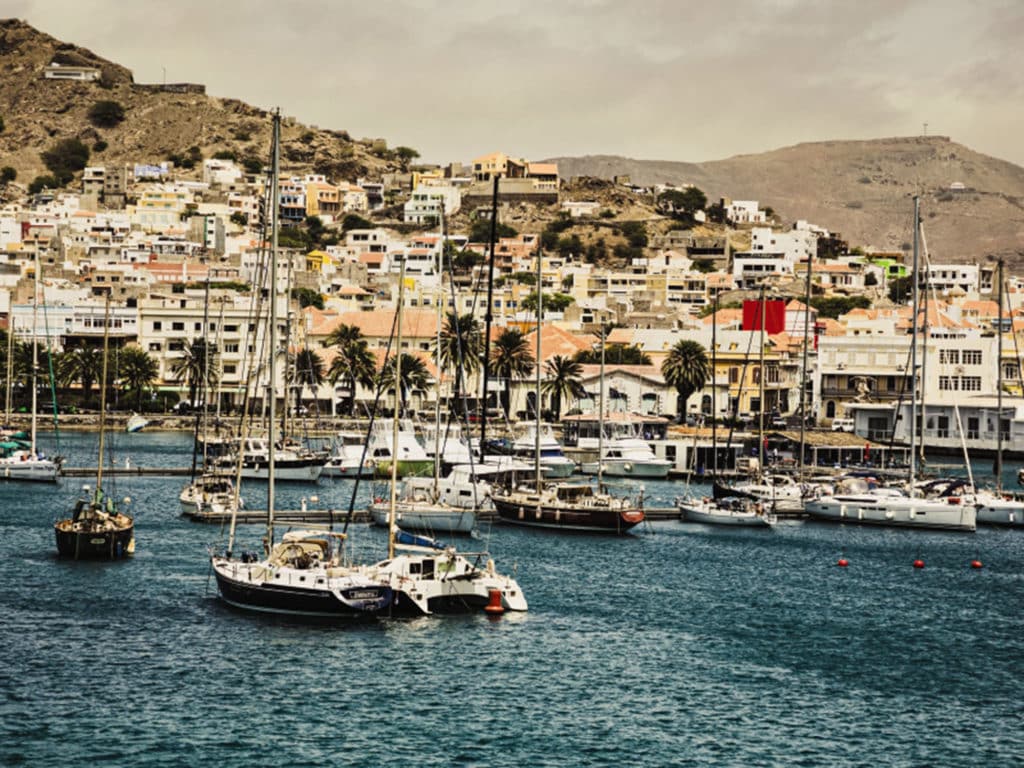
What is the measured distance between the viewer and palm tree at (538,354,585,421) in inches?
4673

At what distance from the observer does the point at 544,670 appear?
42.7 metres

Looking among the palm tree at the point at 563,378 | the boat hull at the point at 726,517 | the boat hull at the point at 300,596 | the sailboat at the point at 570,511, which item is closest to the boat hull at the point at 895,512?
the boat hull at the point at 726,517

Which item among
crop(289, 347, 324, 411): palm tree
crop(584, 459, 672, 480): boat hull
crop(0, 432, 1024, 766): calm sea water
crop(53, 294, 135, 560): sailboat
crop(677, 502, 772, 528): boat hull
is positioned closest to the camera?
crop(0, 432, 1024, 766): calm sea water

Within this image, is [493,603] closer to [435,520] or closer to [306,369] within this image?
[435,520]

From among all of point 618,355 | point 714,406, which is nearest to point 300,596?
point 714,406

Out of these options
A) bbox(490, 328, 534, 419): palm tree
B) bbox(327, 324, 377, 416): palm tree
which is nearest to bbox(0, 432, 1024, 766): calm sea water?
bbox(490, 328, 534, 419): palm tree

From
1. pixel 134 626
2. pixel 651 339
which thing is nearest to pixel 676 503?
pixel 134 626

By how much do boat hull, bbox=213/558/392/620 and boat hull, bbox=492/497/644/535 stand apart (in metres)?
21.5

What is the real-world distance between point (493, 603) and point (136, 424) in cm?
8159

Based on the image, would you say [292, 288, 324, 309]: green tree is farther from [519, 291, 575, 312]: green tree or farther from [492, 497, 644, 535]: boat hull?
[492, 497, 644, 535]: boat hull

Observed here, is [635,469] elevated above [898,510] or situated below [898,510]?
above

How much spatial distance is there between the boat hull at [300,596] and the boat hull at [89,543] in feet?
35.4

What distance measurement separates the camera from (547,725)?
38.0 m

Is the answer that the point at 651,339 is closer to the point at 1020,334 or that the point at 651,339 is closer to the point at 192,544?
the point at 1020,334
